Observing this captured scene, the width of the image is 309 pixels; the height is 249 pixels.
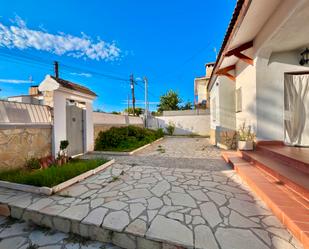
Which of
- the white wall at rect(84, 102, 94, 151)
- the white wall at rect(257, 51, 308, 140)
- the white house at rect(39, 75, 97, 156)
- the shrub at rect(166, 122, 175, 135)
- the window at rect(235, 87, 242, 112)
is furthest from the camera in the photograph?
the shrub at rect(166, 122, 175, 135)

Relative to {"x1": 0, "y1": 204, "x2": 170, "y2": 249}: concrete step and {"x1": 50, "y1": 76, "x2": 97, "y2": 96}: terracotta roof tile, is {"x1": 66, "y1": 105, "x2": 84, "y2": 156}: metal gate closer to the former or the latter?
{"x1": 50, "y1": 76, "x2": 97, "y2": 96}: terracotta roof tile

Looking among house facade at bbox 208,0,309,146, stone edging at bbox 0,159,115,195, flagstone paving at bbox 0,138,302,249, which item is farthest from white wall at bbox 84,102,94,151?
house facade at bbox 208,0,309,146

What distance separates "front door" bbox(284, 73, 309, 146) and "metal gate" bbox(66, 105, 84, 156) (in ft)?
24.0

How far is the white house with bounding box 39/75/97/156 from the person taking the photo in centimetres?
560

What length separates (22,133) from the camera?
4.74 metres

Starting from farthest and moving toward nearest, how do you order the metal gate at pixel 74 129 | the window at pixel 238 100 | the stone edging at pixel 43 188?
the window at pixel 238 100
the metal gate at pixel 74 129
the stone edging at pixel 43 188

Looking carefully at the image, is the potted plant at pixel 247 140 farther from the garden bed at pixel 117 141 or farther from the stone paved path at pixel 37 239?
the stone paved path at pixel 37 239

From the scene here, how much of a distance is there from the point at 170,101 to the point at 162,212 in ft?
73.1

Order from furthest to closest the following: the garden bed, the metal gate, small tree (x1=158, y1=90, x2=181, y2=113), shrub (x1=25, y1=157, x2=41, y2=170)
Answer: small tree (x1=158, y1=90, x2=181, y2=113)
the garden bed
the metal gate
shrub (x1=25, y1=157, x2=41, y2=170)

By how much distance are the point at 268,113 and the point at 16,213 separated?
A: 6355mm

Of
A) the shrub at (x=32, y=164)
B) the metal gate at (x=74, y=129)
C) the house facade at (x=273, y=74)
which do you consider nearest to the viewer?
the house facade at (x=273, y=74)

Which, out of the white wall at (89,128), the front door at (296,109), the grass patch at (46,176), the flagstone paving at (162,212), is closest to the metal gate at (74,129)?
the white wall at (89,128)

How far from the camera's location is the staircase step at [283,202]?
1.97m

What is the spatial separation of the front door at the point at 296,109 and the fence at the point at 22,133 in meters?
7.49
